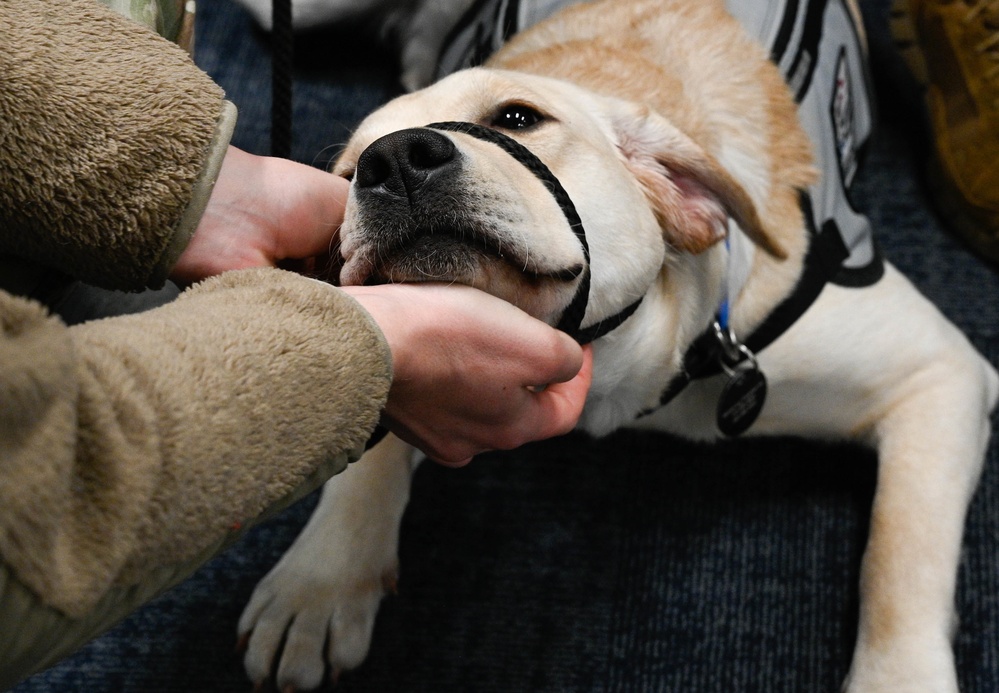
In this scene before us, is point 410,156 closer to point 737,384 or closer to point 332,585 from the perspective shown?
point 737,384

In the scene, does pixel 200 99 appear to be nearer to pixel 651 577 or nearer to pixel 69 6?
pixel 69 6

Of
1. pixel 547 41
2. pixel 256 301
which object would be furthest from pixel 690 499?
pixel 256 301

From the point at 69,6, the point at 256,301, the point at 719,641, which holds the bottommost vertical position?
the point at 719,641

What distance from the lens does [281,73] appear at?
1.28 meters

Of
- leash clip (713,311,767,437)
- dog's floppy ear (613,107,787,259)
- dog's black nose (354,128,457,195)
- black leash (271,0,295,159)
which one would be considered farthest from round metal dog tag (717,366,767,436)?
black leash (271,0,295,159)

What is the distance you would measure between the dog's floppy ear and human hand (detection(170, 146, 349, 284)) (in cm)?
39

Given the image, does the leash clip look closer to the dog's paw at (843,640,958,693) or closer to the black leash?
the dog's paw at (843,640,958,693)

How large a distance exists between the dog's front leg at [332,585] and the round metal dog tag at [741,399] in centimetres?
57

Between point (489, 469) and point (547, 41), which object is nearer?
point (547, 41)

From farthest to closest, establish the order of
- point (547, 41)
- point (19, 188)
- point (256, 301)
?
1. point (547, 41)
2. point (19, 188)
3. point (256, 301)

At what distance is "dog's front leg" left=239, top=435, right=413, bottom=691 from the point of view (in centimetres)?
142

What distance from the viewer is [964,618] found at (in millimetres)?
1475

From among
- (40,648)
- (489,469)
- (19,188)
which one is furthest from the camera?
(489,469)

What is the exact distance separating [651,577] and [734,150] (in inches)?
28.9
